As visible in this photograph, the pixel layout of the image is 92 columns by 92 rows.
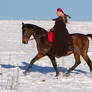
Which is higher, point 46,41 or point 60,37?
point 60,37

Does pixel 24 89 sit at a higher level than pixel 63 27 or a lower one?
lower

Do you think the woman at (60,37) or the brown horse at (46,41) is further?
the brown horse at (46,41)

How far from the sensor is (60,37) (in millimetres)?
10148

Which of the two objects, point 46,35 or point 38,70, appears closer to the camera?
point 46,35

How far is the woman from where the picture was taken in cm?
1014

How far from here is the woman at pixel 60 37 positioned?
10141mm

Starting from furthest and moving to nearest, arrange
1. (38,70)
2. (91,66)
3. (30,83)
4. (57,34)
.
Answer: (38,70)
(91,66)
(57,34)
(30,83)

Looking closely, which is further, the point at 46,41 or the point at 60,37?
the point at 46,41

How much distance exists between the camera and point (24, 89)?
7422 mm

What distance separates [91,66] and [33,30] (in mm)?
2509

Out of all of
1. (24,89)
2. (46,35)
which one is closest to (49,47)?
(46,35)

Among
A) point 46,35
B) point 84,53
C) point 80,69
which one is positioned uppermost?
point 46,35

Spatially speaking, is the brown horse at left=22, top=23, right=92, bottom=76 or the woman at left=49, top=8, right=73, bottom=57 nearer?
the woman at left=49, top=8, right=73, bottom=57

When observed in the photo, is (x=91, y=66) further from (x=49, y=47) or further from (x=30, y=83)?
(x=30, y=83)
